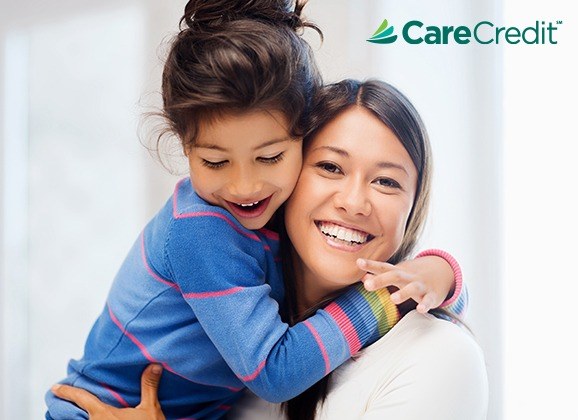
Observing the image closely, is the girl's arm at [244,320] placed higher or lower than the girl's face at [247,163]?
lower

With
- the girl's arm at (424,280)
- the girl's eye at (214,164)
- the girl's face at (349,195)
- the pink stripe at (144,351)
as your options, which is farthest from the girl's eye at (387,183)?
the pink stripe at (144,351)

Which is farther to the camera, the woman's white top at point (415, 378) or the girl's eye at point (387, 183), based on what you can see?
the girl's eye at point (387, 183)

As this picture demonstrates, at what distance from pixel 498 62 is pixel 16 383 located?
44.2 inches

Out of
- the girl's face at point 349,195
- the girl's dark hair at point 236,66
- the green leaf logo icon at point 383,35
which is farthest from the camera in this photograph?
the green leaf logo icon at point 383,35

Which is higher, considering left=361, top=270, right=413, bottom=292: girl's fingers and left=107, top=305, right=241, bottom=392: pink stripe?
left=361, top=270, right=413, bottom=292: girl's fingers

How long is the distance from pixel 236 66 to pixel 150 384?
489 millimetres

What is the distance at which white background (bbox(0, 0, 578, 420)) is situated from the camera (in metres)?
1.56

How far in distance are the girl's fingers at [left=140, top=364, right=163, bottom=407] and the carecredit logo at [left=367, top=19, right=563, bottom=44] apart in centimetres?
68

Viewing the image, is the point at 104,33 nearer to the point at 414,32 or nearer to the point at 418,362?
the point at 414,32

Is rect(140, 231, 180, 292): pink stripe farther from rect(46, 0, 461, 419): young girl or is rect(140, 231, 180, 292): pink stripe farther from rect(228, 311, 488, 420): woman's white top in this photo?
rect(228, 311, 488, 420): woman's white top

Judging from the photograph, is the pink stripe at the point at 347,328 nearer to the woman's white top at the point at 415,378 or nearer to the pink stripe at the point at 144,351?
the woman's white top at the point at 415,378

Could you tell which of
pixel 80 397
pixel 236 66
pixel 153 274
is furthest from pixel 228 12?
pixel 80 397

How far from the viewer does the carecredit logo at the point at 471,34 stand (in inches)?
60.3

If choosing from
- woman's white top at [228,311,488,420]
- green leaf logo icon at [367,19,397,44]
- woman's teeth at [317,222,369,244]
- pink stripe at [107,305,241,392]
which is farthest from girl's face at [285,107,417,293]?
green leaf logo icon at [367,19,397,44]
